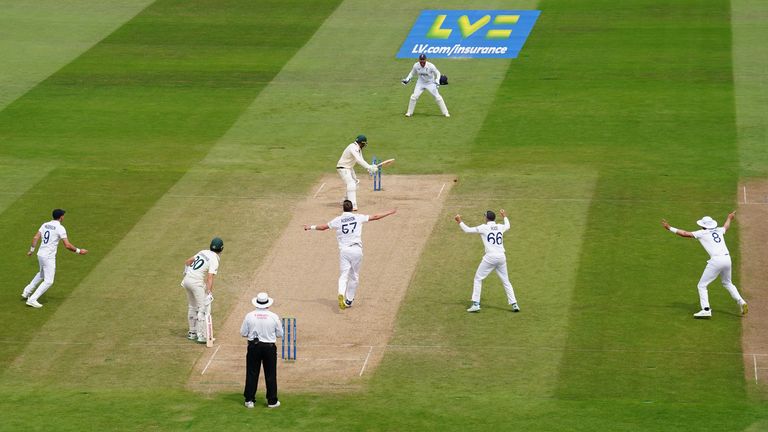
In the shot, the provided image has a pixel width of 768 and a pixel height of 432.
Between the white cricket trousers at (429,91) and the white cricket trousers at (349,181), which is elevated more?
the white cricket trousers at (429,91)

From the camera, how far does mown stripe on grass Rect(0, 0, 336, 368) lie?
1336 inches

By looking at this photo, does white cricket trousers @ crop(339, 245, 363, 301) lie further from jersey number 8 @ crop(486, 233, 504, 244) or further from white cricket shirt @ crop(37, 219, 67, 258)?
white cricket shirt @ crop(37, 219, 67, 258)

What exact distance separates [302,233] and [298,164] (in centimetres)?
572

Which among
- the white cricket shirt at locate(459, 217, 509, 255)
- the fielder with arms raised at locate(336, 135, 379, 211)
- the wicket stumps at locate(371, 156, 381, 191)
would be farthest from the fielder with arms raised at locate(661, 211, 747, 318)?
the wicket stumps at locate(371, 156, 381, 191)

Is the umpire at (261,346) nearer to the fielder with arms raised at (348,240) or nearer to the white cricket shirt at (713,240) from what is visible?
the fielder with arms raised at (348,240)

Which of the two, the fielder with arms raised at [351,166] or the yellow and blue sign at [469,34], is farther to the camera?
the yellow and blue sign at [469,34]

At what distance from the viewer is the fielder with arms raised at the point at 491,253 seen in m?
28.0

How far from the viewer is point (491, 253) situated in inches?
1106

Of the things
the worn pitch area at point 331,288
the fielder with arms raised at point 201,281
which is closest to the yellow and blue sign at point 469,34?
the worn pitch area at point 331,288

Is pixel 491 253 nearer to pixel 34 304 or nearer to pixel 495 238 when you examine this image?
pixel 495 238

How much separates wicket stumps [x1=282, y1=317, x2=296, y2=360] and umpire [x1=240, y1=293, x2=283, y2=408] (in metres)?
1.77

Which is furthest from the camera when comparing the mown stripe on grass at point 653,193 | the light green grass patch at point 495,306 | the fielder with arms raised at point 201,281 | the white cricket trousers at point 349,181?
the white cricket trousers at point 349,181

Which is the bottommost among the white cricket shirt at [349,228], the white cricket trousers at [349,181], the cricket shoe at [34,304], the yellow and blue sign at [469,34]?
the cricket shoe at [34,304]

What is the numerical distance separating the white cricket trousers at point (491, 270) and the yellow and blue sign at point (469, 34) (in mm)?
20902
